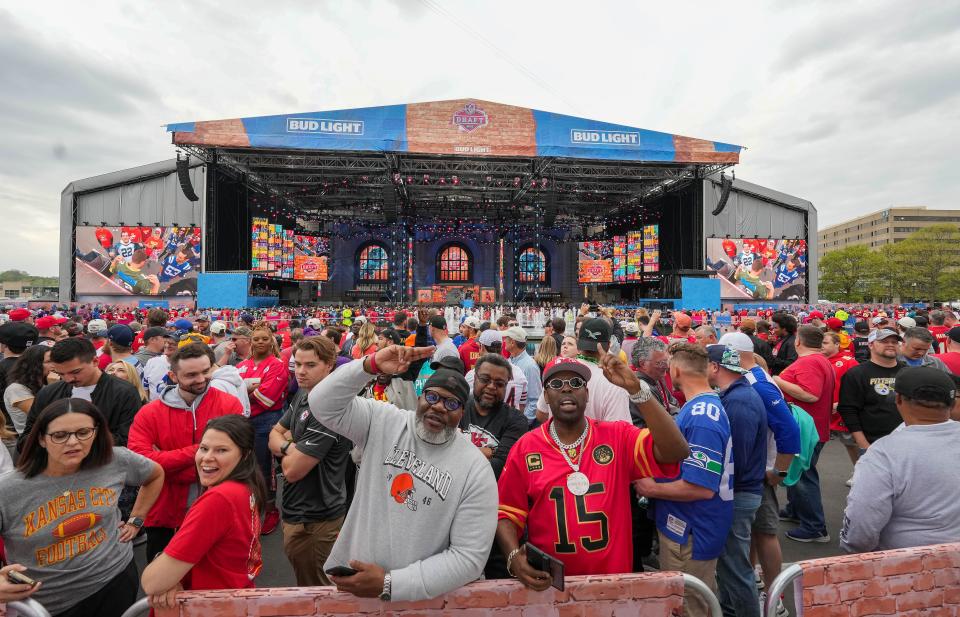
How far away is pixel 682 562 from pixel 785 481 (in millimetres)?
1372

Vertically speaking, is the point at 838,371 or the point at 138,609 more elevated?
the point at 838,371

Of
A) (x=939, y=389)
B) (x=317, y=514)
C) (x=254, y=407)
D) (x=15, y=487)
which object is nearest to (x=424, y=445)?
(x=317, y=514)

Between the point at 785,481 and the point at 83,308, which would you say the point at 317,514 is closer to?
the point at 785,481

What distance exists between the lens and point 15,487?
76.8 inches

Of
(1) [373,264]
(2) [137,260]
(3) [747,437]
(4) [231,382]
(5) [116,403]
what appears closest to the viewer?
(3) [747,437]

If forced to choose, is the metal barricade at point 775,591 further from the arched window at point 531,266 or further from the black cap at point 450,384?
the arched window at point 531,266

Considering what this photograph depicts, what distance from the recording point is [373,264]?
40.1 m

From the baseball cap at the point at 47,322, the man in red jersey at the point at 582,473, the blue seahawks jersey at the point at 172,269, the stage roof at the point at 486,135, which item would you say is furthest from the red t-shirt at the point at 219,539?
the blue seahawks jersey at the point at 172,269

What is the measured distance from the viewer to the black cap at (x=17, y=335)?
3889 millimetres

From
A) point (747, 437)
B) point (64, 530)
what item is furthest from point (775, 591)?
point (64, 530)

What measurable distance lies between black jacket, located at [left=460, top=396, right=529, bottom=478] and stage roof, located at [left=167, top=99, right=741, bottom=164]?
20145mm

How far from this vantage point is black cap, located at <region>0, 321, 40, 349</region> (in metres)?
3.89

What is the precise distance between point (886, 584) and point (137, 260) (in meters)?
28.9

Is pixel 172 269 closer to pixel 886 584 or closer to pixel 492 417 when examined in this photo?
pixel 492 417
